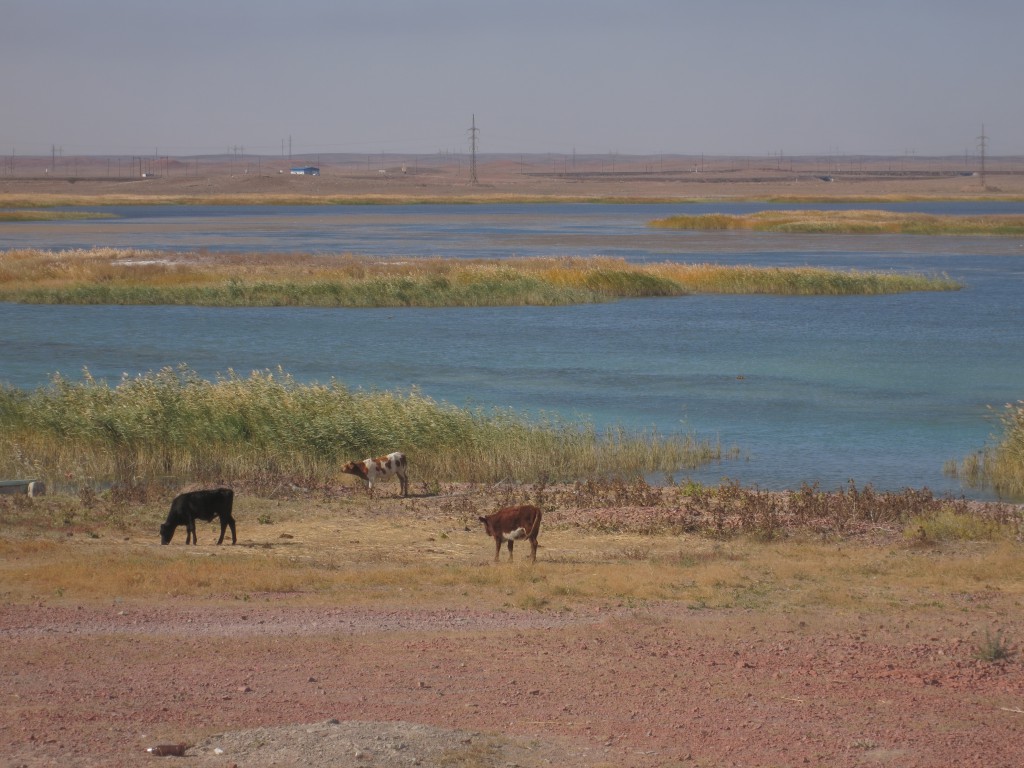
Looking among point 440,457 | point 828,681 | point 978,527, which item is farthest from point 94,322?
point 828,681

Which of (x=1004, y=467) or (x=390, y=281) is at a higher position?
(x=390, y=281)

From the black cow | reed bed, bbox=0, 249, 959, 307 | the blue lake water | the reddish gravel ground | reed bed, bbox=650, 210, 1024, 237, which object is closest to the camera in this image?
the reddish gravel ground

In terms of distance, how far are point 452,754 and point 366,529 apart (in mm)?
9196

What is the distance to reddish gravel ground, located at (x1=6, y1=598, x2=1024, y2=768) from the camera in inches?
314

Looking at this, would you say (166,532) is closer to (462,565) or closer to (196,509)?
(196,509)

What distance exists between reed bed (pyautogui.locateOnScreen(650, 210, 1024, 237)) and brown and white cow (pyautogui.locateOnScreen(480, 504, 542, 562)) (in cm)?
9569

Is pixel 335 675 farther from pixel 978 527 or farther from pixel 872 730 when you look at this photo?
pixel 978 527

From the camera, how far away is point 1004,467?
2188 cm

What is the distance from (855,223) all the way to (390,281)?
6396 cm

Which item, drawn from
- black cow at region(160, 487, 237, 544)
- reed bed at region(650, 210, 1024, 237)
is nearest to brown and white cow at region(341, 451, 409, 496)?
black cow at region(160, 487, 237, 544)

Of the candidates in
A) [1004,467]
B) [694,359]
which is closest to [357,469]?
[1004,467]

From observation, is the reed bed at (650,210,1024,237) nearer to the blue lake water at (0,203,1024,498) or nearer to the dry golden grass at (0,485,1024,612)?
the blue lake water at (0,203,1024,498)

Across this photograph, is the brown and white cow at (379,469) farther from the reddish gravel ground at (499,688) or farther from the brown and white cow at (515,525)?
the reddish gravel ground at (499,688)

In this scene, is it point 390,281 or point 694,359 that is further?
point 390,281
